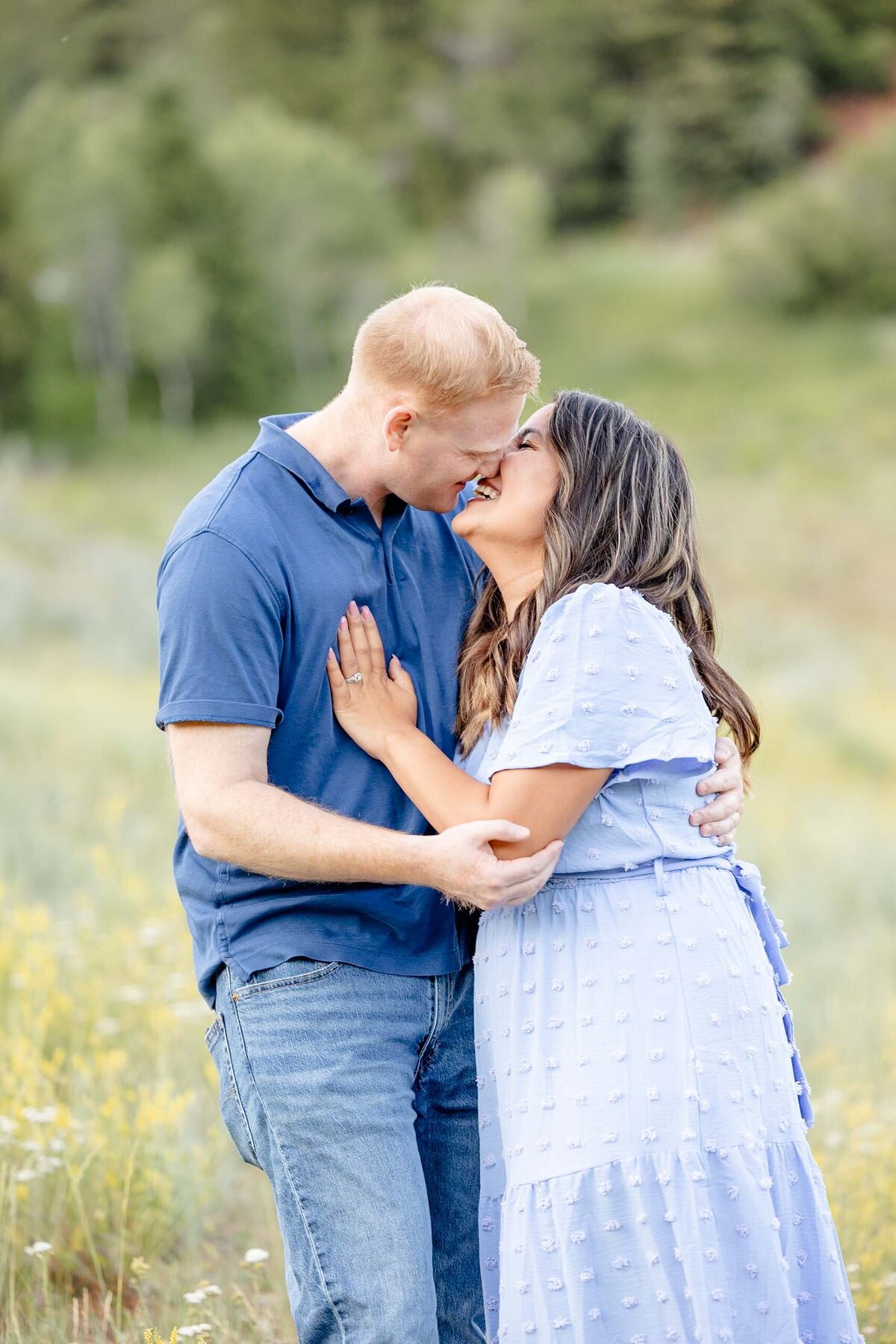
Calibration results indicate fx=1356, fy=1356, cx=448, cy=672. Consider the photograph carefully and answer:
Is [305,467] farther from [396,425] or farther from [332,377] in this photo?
[332,377]

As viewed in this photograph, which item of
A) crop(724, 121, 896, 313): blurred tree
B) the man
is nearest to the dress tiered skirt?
the man

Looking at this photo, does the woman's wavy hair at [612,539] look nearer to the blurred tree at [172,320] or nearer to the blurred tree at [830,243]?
the blurred tree at [172,320]

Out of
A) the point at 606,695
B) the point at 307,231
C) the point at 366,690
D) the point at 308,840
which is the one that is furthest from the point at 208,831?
the point at 307,231

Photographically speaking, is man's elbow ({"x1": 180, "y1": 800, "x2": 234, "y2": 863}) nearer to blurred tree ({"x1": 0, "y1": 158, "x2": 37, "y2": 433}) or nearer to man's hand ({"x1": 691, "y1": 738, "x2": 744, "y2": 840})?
man's hand ({"x1": 691, "y1": 738, "x2": 744, "y2": 840})

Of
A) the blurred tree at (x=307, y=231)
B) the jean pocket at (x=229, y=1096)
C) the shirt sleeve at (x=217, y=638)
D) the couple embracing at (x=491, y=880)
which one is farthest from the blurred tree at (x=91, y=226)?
the jean pocket at (x=229, y=1096)

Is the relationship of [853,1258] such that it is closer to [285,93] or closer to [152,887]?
[152,887]

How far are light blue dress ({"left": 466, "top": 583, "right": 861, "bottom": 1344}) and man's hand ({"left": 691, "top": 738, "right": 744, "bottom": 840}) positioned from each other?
29 millimetres

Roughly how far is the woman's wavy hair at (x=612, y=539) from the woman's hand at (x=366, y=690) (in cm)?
19

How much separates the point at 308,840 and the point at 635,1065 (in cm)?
69

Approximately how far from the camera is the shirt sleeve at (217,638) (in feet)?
7.87

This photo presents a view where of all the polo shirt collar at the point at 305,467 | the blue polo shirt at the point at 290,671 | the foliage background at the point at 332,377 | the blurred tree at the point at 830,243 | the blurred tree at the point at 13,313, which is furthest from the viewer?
the blurred tree at the point at 830,243

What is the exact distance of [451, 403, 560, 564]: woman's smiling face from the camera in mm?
2703

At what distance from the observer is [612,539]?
103 inches

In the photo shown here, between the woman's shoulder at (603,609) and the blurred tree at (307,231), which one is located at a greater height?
the blurred tree at (307,231)
